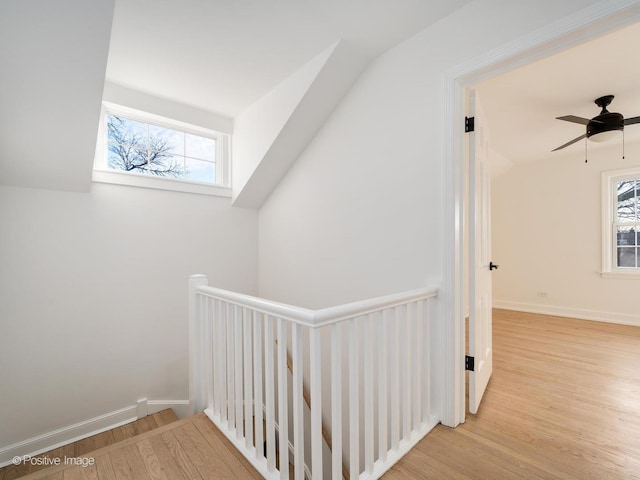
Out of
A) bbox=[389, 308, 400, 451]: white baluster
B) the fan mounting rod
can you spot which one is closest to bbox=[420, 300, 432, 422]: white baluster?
bbox=[389, 308, 400, 451]: white baluster

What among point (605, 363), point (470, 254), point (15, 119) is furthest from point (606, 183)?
point (15, 119)

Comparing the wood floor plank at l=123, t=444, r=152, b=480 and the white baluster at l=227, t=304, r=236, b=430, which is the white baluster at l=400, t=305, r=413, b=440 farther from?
the wood floor plank at l=123, t=444, r=152, b=480

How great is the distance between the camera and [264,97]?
2707 mm

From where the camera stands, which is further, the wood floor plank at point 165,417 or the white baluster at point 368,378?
the wood floor plank at point 165,417

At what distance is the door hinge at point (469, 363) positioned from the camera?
5.82 ft

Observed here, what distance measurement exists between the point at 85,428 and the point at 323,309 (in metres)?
2.62

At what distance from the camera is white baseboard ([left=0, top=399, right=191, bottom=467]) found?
2.17m

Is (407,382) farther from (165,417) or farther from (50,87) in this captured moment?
(50,87)

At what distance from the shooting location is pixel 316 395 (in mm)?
1074

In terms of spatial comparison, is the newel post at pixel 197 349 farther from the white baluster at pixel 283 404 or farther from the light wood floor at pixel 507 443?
the white baluster at pixel 283 404

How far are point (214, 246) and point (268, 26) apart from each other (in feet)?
6.86

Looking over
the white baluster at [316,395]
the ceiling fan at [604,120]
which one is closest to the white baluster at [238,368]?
the white baluster at [316,395]

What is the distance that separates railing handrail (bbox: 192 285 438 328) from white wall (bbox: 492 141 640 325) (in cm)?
396

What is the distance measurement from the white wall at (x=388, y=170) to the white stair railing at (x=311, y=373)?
0.43 meters
